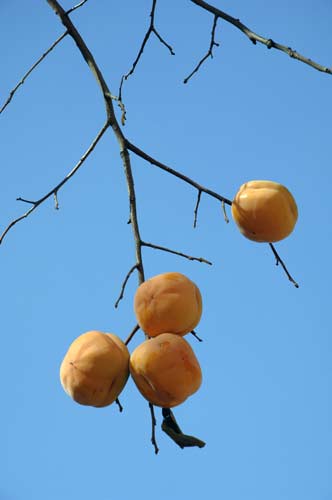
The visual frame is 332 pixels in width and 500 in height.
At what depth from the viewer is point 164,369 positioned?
1.83 meters

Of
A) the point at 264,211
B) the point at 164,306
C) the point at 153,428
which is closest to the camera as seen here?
the point at 153,428

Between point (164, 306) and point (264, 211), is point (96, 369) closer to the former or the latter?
point (164, 306)

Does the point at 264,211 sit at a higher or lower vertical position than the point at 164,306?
higher

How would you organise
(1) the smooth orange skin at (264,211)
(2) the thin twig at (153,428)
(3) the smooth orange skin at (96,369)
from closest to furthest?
Result: (2) the thin twig at (153,428) → (3) the smooth orange skin at (96,369) → (1) the smooth orange skin at (264,211)

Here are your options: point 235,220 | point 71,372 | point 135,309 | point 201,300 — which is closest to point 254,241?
point 235,220

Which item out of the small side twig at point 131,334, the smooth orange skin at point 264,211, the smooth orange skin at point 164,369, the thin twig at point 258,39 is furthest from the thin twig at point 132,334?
the thin twig at point 258,39

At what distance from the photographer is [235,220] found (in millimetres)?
2207

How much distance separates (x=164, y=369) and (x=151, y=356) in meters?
0.05

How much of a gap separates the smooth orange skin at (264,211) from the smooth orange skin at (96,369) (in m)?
0.49

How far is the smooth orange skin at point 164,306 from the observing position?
1.92 m

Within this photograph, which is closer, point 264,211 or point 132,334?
point 132,334

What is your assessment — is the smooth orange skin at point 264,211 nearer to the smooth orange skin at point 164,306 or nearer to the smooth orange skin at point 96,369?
the smooth orange skin at point 164,306

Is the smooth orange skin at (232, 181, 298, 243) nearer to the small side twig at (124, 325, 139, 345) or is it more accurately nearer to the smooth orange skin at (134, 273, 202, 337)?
the smooth orange skin at (134, 273, 202, 337)

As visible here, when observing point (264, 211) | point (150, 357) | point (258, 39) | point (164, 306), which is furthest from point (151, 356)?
point (258, 39)
